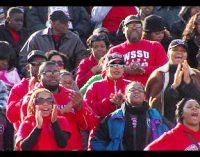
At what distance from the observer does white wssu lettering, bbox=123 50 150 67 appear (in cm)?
1462

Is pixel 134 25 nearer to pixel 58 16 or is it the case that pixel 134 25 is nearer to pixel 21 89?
pixel 58 16

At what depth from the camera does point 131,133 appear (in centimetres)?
1293

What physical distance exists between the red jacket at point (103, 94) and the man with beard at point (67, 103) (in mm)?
271

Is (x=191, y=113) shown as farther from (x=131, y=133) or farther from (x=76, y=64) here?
(x=76, y=64)

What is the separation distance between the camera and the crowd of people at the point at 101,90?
1258 centimetres

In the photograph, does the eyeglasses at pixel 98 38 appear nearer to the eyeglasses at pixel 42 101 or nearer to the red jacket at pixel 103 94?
the red jacket at pixel 103 94

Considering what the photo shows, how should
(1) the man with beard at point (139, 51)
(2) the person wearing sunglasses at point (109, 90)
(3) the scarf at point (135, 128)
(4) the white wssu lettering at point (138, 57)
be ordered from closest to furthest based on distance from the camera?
(3) the scarf at point (135, 128)
(2) the person wearing sunglasses at point (109, 90)
(1) the man with beard at point (139, 51)
(4) the white wssu lettering at point (138, 57)

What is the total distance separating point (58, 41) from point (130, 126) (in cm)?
350

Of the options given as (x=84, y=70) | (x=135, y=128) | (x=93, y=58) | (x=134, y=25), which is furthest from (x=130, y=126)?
(x=93, y=58)

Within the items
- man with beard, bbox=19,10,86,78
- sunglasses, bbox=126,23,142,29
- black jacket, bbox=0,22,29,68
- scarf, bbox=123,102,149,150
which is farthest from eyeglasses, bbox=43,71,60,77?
black jacket, bbox=0,22,29,68

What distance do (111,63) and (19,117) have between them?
1.44m

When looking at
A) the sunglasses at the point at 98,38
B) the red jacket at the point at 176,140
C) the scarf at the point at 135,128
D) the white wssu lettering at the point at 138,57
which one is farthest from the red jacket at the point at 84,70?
the red jacket at the point at 176,140

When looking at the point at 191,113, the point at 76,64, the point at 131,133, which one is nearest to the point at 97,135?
the point at 131,133

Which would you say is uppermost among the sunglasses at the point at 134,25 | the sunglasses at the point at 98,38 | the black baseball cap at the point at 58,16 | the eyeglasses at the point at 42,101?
the black baseball cap at the point at 58,16
